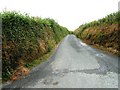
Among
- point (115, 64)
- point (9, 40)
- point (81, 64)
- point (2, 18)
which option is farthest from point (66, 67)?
point (2, 18)

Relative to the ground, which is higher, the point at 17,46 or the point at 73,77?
the point at 17,46

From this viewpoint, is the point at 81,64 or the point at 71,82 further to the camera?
the point at 81,64

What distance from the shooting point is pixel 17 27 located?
1355cm

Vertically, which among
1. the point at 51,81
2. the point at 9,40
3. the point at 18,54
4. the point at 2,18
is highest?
the point at 2,18

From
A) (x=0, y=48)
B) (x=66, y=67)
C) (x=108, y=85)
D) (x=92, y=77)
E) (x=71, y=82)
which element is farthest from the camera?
(x=66, y=67)

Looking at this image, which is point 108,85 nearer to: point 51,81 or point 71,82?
point 71,82

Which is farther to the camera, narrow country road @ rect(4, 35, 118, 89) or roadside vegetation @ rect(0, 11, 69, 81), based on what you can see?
roadside vegetation @ rect(0, 11, 69, 81)

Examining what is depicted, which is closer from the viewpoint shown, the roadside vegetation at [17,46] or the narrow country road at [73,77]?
the narrow country road at [73,77]

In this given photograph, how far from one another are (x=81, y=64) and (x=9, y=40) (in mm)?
4105

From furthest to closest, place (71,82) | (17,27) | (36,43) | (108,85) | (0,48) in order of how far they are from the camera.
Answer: (36,43) < (17,27) < (0,48) < (71,82) < (108,85)

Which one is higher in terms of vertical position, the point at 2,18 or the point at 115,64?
the point at 2,18

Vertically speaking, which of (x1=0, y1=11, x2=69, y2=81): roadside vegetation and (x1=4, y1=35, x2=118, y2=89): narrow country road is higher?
(x1=0, y1=11, x2=69, y2=81): roadside vegetation

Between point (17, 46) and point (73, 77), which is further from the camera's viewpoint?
point (17, 46)

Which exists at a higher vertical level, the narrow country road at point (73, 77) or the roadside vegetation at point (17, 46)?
the roadside vegetation at point (17, 46)
